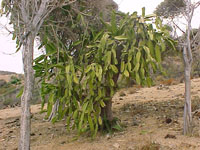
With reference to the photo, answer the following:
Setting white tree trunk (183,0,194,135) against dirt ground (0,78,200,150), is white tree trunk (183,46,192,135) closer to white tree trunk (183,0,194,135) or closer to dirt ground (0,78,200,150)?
white tree trunk (183,0,194,135)

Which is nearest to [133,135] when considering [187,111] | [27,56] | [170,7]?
[187,111]

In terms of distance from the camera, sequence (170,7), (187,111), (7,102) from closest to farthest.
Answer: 1. (187,111)
2. (170,7)
3. (7,102)

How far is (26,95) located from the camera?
391 cm

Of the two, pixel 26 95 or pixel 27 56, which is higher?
pixel 27 56

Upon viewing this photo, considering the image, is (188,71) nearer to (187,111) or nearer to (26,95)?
(187,111)

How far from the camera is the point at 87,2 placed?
5730mm

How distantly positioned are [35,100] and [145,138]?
14761 millimetres

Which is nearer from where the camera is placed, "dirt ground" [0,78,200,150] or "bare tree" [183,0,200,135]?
"dirt ground" [0,78,200,150]

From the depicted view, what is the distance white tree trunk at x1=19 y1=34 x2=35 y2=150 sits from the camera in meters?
3.86

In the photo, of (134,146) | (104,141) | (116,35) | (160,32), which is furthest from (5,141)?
(160,32)

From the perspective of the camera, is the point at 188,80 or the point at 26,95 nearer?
the point at 26,95


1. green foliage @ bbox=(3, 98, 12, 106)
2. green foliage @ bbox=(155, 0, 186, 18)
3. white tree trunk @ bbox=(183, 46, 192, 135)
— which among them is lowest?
green foliage @ bbox=(3, 98, 12, 106)

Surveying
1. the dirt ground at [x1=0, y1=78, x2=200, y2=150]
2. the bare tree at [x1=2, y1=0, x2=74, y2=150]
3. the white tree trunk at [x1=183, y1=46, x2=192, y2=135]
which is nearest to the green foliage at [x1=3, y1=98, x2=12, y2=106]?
the dirt ground at [x1=0, y1=78, x2=200, y2=150]

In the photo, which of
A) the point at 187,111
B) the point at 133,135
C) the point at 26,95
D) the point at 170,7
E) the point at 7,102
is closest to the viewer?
the point at 26,95
